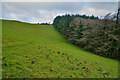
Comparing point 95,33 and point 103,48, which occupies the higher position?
point 95,33

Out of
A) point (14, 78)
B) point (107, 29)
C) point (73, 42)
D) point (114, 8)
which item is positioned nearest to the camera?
point (14, 78)

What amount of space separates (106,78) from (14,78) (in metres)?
11.4

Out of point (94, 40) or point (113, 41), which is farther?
point (94, 40)

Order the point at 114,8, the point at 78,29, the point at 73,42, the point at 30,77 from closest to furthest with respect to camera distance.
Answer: the point at 30,77 → the point at 114,8 → the point at 78,29 → the point at 73,42

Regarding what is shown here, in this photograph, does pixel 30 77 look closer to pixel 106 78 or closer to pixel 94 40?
pixel 106 78

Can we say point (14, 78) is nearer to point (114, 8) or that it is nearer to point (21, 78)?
point (21, 78)

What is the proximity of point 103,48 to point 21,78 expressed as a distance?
91.0ft

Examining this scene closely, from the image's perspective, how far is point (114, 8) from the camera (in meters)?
A: 23.2

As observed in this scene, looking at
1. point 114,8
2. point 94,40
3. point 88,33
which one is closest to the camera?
point 114,8

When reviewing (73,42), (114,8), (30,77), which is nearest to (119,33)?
(114,8)

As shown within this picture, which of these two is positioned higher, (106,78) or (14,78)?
(14,78)

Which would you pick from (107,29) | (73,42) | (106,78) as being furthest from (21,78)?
(73,42)

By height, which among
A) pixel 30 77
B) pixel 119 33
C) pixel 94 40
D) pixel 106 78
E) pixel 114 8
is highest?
pixel 114 8

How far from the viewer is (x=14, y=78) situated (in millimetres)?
7520
